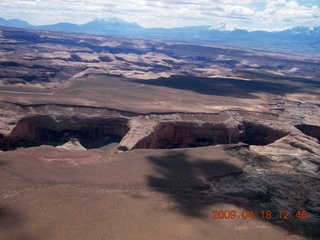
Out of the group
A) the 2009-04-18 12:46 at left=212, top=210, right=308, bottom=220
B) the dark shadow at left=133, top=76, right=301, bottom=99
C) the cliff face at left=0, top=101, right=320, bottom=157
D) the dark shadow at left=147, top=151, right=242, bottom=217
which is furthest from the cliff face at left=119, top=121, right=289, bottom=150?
the 2009-04-18 12:46 at left=212, top=210, right=308, bottom=220

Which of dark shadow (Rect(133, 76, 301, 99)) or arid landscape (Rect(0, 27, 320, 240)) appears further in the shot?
dark shadow (Rect(133, 76, 301, 99))

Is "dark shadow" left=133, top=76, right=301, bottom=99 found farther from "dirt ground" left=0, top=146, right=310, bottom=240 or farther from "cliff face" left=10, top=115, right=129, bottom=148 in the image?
"dirt ground" left=0, top=146, right=310, bottom=240

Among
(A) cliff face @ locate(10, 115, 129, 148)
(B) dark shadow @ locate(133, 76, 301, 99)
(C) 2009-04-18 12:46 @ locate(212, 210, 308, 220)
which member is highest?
(B) dark shadow @ locate(133, 76, 301, 99)

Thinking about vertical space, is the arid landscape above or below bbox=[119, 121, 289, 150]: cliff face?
above

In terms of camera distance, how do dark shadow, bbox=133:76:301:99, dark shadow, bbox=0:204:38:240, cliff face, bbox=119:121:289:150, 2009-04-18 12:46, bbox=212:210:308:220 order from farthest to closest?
dark shadow, bbox=133:76:301:99 → cliff face, bbox=119:121:289:150 → 2009-04-18 12:46, bbox=212:210:308:220 → dark shadow, bbox=0:204:38:240

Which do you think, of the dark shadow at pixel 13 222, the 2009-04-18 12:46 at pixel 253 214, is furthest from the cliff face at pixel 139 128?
the dark shadow at pixel 13 222

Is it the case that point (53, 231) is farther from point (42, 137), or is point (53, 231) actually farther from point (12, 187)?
point (42, 137)

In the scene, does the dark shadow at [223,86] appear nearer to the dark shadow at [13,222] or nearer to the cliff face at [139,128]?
the cliff face at [139,128]

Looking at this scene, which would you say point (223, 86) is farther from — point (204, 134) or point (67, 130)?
point (67, 130)

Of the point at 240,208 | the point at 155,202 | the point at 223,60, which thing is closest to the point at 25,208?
the point at 155,202
